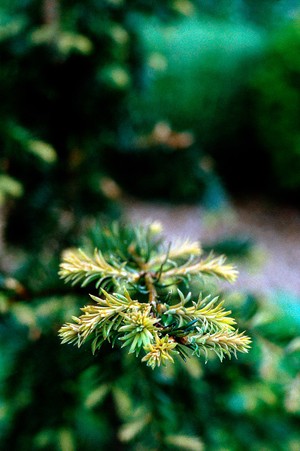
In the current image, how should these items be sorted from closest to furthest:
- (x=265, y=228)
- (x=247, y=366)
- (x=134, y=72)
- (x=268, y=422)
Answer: (x=247, y=366), (x=268, y=422), (x=134, y=72), (x=265, y=228)

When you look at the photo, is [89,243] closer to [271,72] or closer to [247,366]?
[247,366]

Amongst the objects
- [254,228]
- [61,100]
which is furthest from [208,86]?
[61,100]

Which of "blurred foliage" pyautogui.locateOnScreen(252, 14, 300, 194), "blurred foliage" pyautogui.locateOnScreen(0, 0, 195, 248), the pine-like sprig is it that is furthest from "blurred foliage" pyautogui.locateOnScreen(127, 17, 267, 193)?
the pine-like sprig

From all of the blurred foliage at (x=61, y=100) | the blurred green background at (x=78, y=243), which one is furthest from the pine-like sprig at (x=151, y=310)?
the blurred foliage at (x=61, y=100)

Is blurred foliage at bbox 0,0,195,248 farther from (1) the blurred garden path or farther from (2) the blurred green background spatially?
(1) the blurred garden path

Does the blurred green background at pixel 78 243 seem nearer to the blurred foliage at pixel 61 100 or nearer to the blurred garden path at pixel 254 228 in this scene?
the blurred foliage at pixel 61 100

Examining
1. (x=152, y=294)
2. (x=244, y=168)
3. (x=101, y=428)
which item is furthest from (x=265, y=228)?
(x=152, y=294)
